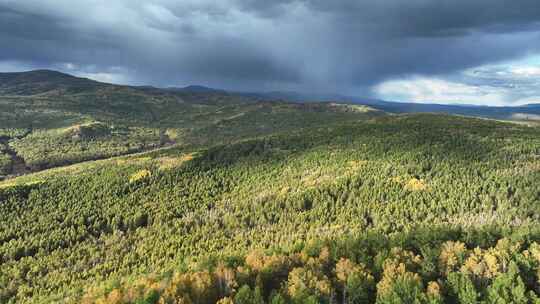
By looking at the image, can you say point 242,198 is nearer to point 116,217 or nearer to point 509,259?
point 116,217

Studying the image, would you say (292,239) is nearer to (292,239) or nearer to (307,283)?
(292,239)

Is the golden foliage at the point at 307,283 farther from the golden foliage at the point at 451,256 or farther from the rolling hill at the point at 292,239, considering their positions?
the golden foliage at the point at 451,256

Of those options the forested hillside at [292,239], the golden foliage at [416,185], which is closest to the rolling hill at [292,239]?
the forested hillside at [292,239]

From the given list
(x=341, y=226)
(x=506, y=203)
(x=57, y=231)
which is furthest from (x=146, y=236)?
(x=506, y=203)

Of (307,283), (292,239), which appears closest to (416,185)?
(292,239)

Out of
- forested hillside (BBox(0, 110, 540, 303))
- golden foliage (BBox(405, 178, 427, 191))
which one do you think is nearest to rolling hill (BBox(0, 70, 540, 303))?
forested hillside (BBox(0, 110, 540, 303))

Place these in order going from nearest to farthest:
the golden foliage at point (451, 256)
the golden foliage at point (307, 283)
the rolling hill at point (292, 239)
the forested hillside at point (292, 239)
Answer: the golden foliage at point (307, 283)
the rolling hill at point (292, 239)
the forested hillside at point (292, 239)
the golden foliage at point (451, 256)

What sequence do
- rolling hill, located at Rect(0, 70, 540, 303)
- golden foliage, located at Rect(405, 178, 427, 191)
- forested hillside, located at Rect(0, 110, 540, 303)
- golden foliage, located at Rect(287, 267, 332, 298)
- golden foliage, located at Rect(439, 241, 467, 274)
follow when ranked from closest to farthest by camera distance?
golden foliage, located at Rect(287, 267, 332, 298)
rolling hill, located at Rect(0, 70, 540, 303)
forested hillside, located at Rect(0, 110, 540, 303)
golden foliage, located at Rect(439, 241, 467, 274)
golden foliage, located at Rect(405, 178, 427, 191)

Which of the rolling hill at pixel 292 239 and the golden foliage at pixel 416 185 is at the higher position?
the golden foliage at pixel 416 185

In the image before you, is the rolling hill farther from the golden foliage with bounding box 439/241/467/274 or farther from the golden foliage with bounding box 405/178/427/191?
the golden foliage with bounding box 405/178/427/191
